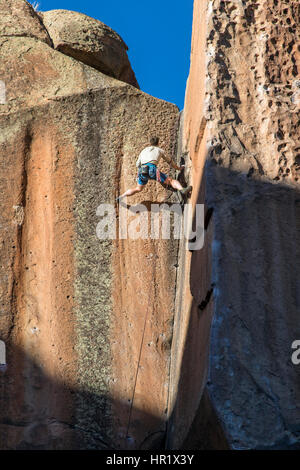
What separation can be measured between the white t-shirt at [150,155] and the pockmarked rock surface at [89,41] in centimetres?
182

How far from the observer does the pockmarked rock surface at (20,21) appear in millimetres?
9156

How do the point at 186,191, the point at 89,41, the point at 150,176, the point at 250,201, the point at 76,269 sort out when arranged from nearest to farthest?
the point at 250,201 < the point at 76,269 < the point at 186,191 < the point at 150,176 < the point at 89,41

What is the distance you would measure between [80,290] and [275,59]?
108 inches

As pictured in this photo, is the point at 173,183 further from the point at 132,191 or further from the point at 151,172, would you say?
the point at 132,191

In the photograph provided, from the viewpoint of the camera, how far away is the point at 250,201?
6.68 metres

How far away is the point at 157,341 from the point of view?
7.66 m

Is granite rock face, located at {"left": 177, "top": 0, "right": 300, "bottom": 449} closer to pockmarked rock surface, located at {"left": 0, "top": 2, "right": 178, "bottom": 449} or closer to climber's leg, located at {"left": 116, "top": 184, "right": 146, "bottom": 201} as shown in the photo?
climber's leg, located at {"left": 116, "top": 184, "right": 146, "bottom": 201}

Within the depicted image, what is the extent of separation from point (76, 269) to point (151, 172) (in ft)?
3.98

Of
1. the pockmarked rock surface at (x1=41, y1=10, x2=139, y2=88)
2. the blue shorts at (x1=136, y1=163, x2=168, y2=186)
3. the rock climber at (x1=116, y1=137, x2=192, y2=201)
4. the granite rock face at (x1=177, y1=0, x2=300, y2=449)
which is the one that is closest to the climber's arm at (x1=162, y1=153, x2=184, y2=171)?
the rock climber at (x1=116, y1=137, x2=192, y2=201)

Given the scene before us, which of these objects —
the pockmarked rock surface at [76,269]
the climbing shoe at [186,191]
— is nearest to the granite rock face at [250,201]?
the climbing shoe at [186,191]

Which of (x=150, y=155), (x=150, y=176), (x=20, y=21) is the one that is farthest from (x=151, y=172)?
(x=20, y=21)

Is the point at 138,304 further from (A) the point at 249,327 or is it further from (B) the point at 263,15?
(B) the point at 263,15

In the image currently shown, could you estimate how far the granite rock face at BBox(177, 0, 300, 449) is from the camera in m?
→ 5.93
